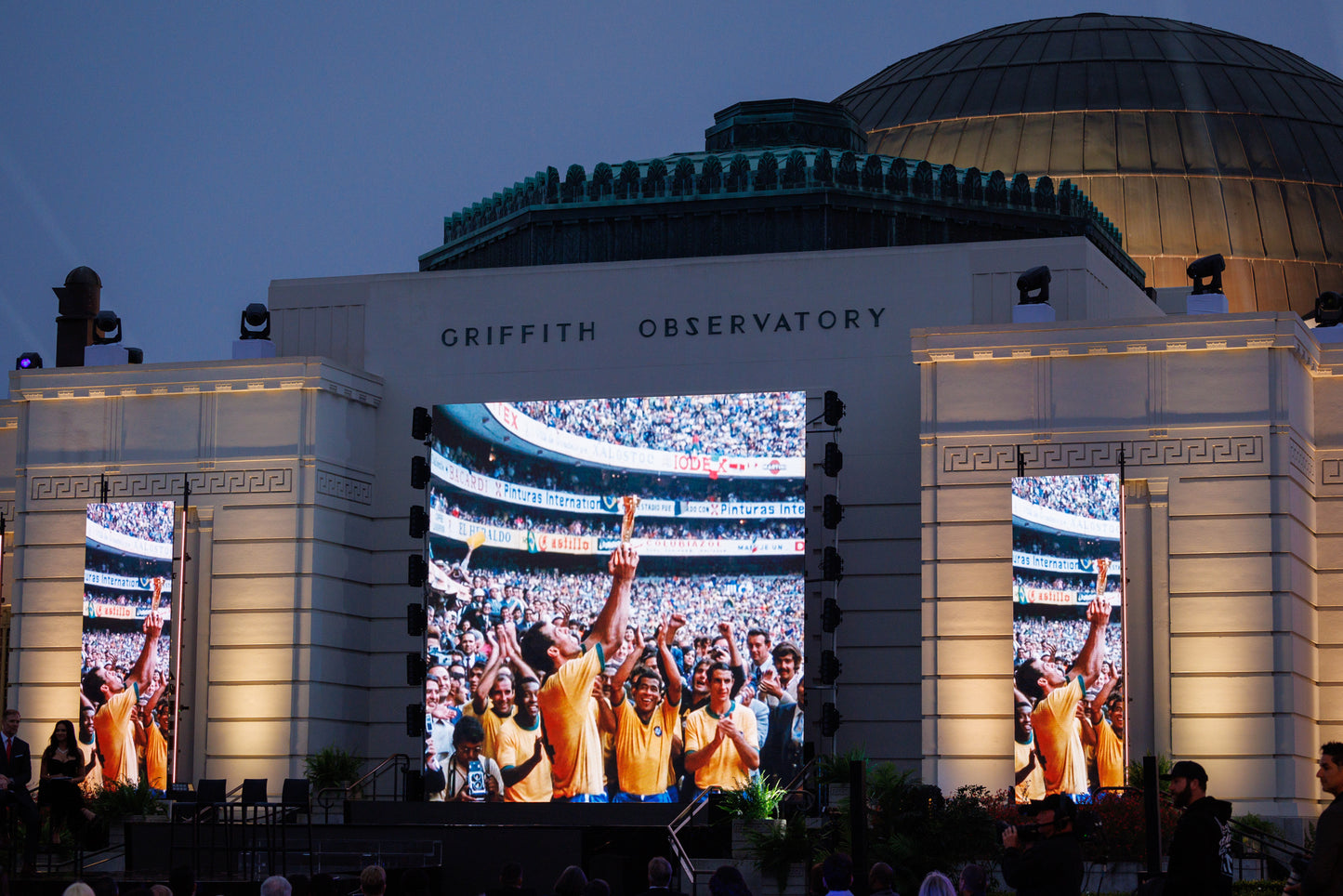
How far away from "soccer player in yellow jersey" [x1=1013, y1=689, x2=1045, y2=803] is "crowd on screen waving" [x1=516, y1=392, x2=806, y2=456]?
5172 mm

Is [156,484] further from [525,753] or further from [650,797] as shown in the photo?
[650,797]

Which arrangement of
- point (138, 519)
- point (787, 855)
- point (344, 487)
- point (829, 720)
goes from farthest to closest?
point (344, 487), point (138, 519), point (829, 720), point (787, 855)

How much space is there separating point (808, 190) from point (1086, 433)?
727cm

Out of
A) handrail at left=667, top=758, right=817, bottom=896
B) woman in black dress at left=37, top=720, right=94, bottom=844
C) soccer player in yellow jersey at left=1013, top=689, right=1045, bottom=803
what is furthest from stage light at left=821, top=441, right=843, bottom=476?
woman in black dress at left=37, top=720, right=94, bottom=844

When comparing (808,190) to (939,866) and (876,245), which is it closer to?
(876,245)

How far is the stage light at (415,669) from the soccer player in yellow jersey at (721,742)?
4406mm

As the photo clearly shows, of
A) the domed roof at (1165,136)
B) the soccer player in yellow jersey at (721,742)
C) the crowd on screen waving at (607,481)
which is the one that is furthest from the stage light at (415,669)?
the domed roof at (1165,136)

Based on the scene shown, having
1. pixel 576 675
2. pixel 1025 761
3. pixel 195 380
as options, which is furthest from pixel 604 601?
pixel 195 380

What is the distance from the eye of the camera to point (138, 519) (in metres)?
33.6

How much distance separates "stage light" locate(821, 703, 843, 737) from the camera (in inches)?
1241

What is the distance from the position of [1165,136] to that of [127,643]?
23.8m

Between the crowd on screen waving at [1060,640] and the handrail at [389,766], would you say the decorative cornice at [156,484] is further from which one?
the crowd on screen waving at [1060,640]

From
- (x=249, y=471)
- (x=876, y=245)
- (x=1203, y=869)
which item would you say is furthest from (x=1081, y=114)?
(x=1203, y=869)

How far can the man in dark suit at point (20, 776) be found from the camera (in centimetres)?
2273
